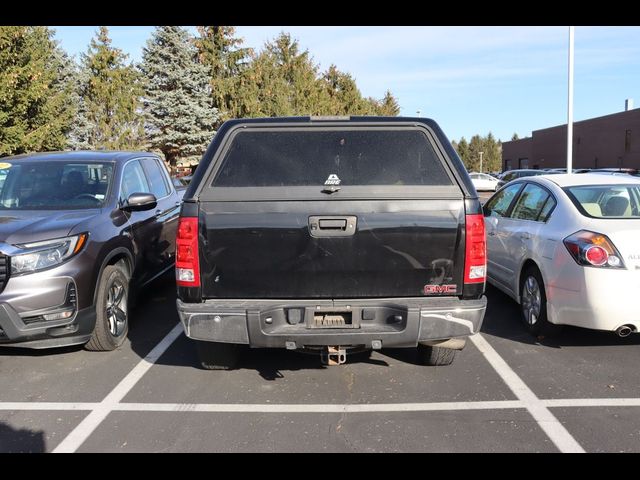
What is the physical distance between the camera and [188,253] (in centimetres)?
349

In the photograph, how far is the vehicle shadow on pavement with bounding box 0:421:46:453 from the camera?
3.23 metres

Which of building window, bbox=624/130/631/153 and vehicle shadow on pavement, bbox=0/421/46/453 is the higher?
building window, bbox=624/130/631/153

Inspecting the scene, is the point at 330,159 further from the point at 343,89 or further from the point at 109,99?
the point at 343,89

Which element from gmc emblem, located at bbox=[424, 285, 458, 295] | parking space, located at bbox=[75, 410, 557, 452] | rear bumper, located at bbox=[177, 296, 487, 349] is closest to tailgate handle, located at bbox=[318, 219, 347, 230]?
rear bumper, located at bbox=[177, 296, 487, 349]

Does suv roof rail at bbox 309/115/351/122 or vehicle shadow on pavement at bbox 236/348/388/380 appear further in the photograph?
vehicle shadow on pavement at bbox 236/348/388/380

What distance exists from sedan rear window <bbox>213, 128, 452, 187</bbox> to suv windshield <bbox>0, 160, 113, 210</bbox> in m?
2.22

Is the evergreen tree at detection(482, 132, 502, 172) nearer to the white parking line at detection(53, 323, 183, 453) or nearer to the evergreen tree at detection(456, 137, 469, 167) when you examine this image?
the evergreen tree at detection(456, 137, 469, 167)

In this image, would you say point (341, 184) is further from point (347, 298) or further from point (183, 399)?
point (183, 399)

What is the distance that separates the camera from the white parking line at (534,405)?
127 inches

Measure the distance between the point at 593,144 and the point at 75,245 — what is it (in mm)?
44166

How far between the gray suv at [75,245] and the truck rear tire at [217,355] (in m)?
1.06

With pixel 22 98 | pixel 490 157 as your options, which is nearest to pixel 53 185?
pixel 22 98
